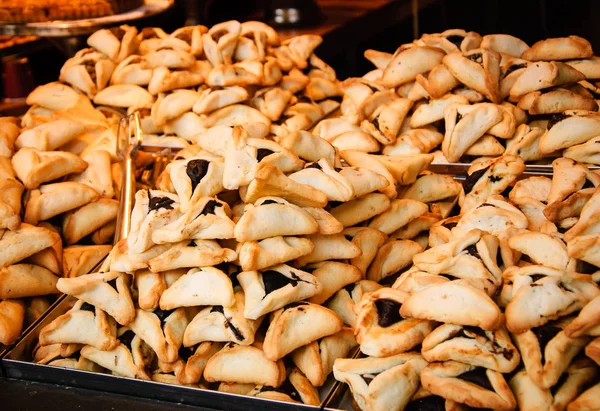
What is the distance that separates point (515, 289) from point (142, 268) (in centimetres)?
69

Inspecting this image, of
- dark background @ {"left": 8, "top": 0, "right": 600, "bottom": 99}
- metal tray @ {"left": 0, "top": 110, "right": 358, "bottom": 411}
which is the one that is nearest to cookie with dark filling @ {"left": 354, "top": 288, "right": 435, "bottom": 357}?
metal tray @ {"left": 0, "top": 110, "right": 358, "bottom": 411}

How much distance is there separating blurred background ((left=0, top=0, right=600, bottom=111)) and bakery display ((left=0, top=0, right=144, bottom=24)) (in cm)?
11

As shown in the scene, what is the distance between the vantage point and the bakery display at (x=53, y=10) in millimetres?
3012

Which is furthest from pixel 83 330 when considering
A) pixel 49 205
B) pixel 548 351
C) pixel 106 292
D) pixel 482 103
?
pixel 482 103

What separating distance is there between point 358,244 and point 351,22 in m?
2.69

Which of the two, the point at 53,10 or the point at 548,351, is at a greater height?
the point at 53,10

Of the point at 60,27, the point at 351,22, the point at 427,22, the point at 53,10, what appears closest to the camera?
the point at 60,27

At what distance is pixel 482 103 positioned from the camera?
1990 mm

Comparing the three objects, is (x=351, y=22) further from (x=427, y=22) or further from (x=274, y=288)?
(x=274, y=288)

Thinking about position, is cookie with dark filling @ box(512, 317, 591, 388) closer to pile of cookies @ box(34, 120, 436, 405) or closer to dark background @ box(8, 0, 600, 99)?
pile of cookies @ box(34, 120, 436, 405)

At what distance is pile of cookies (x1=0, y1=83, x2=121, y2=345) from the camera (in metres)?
1.62

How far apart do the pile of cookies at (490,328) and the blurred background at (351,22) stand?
1942 millimetres

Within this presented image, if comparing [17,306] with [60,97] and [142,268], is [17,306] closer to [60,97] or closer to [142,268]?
[142,268]

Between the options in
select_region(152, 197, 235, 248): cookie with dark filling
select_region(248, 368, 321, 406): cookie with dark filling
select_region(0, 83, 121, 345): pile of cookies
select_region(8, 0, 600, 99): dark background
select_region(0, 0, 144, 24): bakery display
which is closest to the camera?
select_region(248, 368, 321, 406): cookie with dark filling
